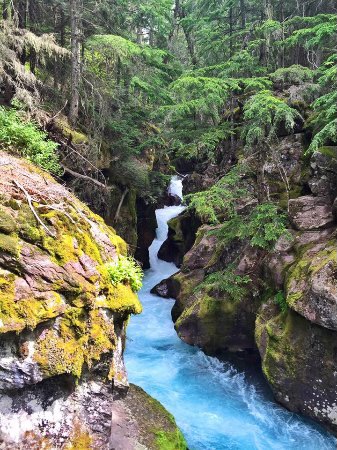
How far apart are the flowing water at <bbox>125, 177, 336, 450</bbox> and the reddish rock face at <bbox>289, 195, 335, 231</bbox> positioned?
471 cm

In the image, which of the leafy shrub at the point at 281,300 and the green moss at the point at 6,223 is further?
the leafy shrub at the point at 281,300

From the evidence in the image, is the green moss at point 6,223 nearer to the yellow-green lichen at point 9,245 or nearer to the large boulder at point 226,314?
the yellow-green lichen at point 9,245

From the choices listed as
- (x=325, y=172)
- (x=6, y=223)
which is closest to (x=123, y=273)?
(x=6, y=223)

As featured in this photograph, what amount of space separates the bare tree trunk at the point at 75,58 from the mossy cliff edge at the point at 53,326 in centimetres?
795

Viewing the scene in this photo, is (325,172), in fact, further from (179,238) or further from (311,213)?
(179,238)

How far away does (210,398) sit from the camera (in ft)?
33.8

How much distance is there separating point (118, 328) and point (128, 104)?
1343cm

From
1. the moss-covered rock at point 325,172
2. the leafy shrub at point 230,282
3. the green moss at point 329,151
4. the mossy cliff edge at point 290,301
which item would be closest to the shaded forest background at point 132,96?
the green moss at point 329,151

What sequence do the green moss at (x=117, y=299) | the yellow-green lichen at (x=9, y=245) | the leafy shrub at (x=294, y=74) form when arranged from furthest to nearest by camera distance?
the leafy shrub at (x=294, y=74)
the green moss at (x=117, y=299)
the yellow-green lichen at (x=9, y=245)

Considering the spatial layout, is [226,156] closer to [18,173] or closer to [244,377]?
[244,377]

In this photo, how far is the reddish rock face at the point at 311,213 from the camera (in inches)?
432

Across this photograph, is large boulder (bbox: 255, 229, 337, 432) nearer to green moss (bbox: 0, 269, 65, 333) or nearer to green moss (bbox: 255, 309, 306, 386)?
green moss (bbox: 255, 309, 306, 386)

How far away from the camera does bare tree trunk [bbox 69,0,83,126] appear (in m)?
13.3

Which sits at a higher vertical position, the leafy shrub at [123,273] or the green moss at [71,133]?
the green moss at [71,133]
